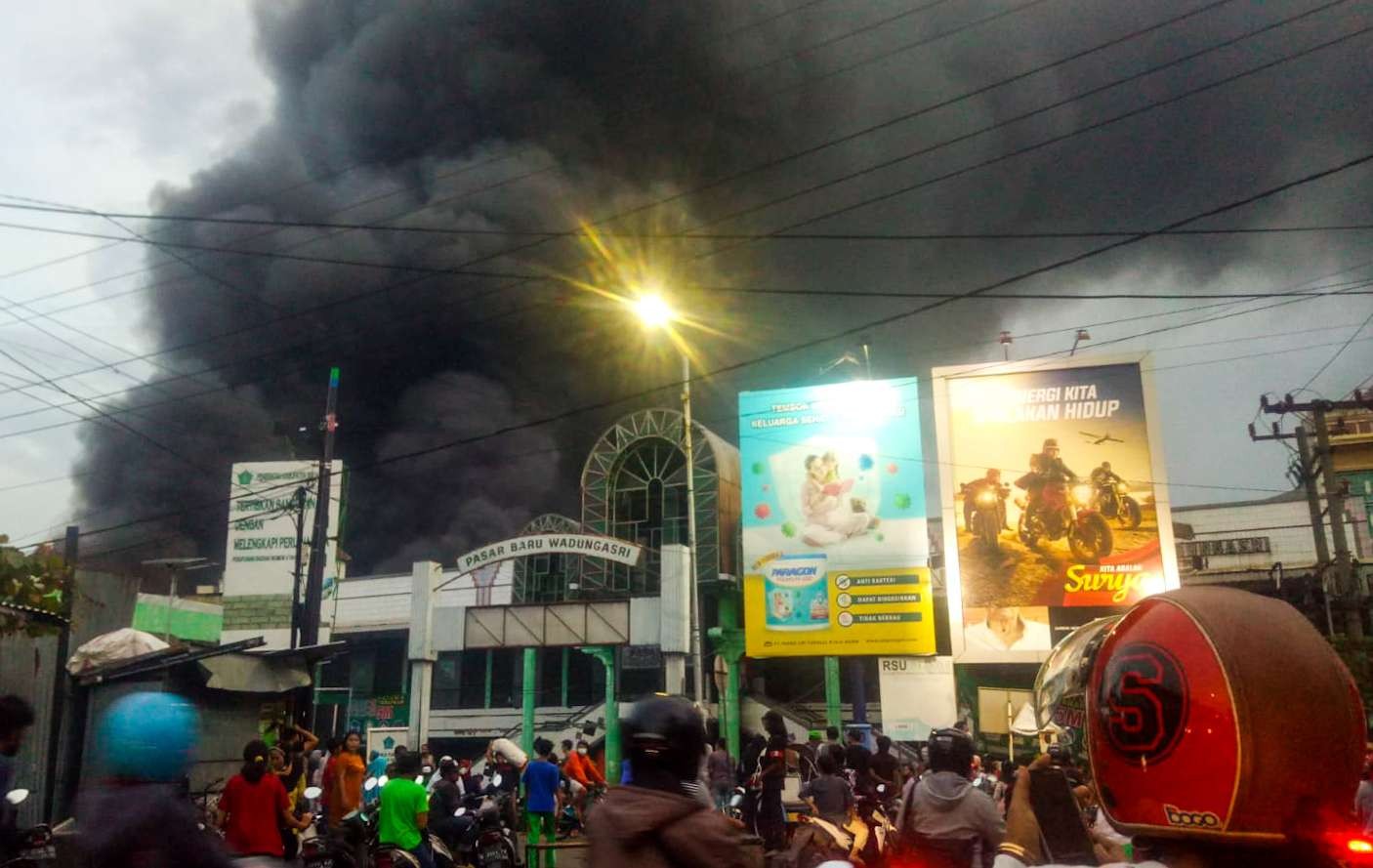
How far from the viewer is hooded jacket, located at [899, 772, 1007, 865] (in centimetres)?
495

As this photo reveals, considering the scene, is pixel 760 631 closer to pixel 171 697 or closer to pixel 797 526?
pixel 797 526

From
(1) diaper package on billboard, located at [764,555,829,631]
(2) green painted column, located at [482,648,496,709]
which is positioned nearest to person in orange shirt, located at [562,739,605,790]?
(1) diaper package on billboard, located at [764,555,829,631]

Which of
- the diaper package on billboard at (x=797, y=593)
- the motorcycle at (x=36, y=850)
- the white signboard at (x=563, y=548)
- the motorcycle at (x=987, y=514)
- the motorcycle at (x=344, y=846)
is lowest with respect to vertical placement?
the motorcycle at (x=344, y=846)

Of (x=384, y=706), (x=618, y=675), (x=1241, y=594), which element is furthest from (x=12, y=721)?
(x=384, y=706)

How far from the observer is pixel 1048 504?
28094 millimetres

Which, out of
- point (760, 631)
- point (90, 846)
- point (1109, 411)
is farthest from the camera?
point (760, 631)

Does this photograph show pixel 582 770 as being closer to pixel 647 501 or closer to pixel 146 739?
pixel 146 739

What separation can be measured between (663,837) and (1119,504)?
28.1 meters

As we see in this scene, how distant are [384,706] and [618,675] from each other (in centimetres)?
1190

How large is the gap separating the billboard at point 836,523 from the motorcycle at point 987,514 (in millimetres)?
1515

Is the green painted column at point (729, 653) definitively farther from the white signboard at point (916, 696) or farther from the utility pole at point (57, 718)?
the utility pole at point (57, 718)

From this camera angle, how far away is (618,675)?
3512 centimetres

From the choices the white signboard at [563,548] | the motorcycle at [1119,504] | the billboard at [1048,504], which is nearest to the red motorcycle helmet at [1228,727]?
the white signboard at [563,548]

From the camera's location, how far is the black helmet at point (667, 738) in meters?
2.62
